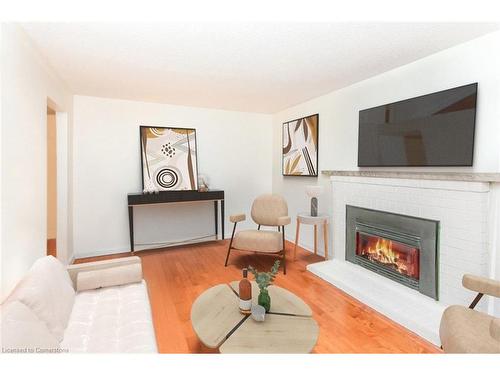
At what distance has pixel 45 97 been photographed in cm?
236

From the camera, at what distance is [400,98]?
2602mm

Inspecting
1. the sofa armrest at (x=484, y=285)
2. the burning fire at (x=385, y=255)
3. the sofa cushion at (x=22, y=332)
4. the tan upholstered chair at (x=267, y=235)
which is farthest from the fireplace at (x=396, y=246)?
the sofa cushion at (x=22, y=332)

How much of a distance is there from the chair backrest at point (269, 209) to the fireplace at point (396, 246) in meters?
0.86

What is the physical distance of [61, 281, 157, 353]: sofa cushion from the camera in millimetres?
1358

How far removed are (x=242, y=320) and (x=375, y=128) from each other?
93.7 inches

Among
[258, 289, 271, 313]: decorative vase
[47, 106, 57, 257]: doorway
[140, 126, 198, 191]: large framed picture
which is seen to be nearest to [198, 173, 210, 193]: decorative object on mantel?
[140, 126, 198, 191]: large framed picture

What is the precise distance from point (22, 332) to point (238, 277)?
216cm

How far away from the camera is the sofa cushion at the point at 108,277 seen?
1947 mm

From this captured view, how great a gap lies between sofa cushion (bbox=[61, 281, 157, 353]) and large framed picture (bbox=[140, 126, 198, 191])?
6.98 feet

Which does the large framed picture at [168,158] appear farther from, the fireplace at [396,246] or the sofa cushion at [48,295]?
the fireplace at [396,246]

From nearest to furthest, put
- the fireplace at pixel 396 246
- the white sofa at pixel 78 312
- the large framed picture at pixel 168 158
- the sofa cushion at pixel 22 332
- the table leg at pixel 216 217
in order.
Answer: the sofa cushion at pixel 22 332 < the white sofa at pixel 78 312 < the fireplace at pixel 396 246 < the large framed picture at pixel 168 158 < the table leg at pixel 216 217

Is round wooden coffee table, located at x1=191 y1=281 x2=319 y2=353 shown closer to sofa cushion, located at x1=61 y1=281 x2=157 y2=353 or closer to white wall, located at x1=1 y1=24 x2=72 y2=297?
sofa cushion, located at x1=61 y1=281 x2=157 y2=353
